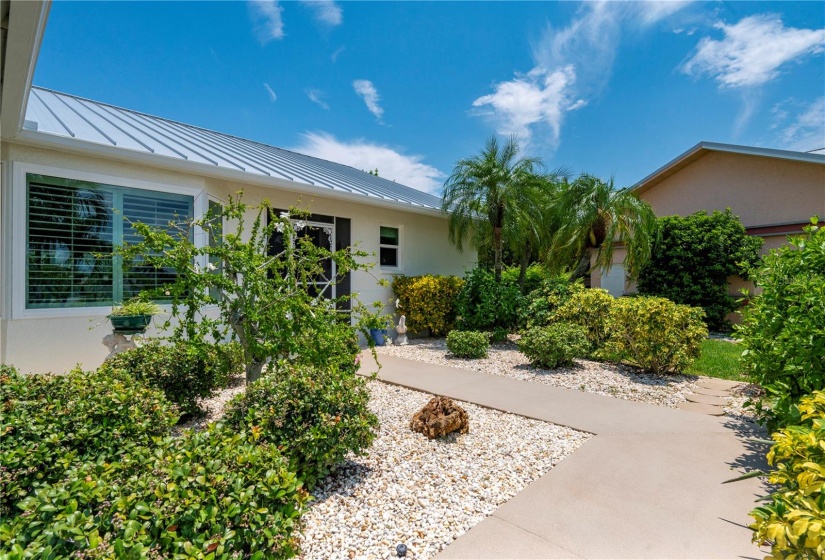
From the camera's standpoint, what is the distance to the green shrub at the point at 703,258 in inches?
446

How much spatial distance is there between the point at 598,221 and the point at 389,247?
5.73 m

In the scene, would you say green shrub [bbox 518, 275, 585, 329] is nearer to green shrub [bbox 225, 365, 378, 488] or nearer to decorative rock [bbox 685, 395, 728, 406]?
decorative rock [bbox 685, 395, 728, 406]

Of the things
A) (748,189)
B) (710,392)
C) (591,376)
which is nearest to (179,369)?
(591,376)

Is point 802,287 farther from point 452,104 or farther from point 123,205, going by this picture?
point 452,104

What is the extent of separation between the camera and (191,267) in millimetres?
3730

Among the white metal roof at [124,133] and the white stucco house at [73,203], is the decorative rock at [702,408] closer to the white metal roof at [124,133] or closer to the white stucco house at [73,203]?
the white stucco house at [73,203]

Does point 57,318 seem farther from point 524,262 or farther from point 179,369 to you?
point 524,262

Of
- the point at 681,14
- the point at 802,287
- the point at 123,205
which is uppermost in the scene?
the point at 681,14

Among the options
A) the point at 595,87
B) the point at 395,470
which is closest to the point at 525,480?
the point at 395,470

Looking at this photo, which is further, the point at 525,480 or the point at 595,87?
the point at 595,87

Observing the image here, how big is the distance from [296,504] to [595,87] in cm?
1178

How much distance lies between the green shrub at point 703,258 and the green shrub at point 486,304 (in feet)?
18.7

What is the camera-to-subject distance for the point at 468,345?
7598 millimetres

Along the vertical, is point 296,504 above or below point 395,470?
above
